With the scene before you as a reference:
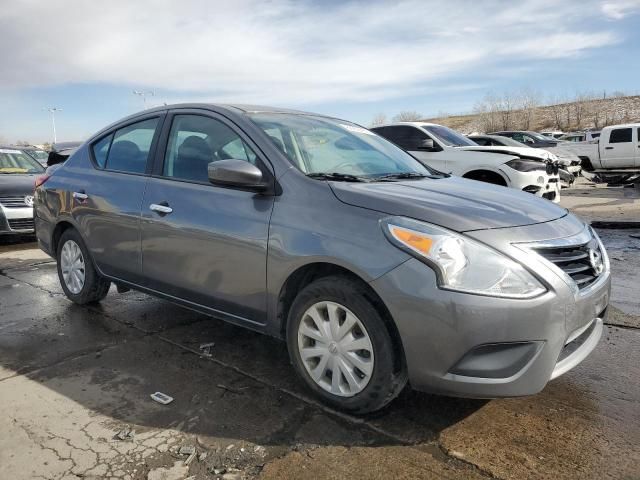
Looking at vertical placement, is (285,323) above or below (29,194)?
below

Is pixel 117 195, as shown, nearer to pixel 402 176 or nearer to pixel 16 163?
pixel 402 176

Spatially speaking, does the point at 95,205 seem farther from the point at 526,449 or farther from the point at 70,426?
the point at 526,449

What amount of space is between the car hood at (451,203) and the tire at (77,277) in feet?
8.56

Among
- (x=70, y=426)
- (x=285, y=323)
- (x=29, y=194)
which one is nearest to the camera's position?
(x=70, y=426)

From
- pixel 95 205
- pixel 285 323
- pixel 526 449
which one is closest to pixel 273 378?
pixel 285 323

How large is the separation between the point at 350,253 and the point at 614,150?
18119mm

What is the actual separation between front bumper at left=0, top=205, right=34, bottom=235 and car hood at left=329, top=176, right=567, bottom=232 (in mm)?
6873

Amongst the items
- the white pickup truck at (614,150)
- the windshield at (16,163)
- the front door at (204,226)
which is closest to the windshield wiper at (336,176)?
the front door at (204,226)

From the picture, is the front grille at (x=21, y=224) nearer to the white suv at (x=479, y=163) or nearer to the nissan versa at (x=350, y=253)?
the nissan versa at (x=350, y=253)

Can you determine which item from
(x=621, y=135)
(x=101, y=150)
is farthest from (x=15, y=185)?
(x=621, y=135)

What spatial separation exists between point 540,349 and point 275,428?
1.32 metres

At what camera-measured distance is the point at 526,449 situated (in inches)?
95.4

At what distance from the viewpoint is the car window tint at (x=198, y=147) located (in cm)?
331

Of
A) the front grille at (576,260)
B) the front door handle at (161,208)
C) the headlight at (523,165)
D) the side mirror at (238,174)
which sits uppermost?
the side mirror at (238,174)
